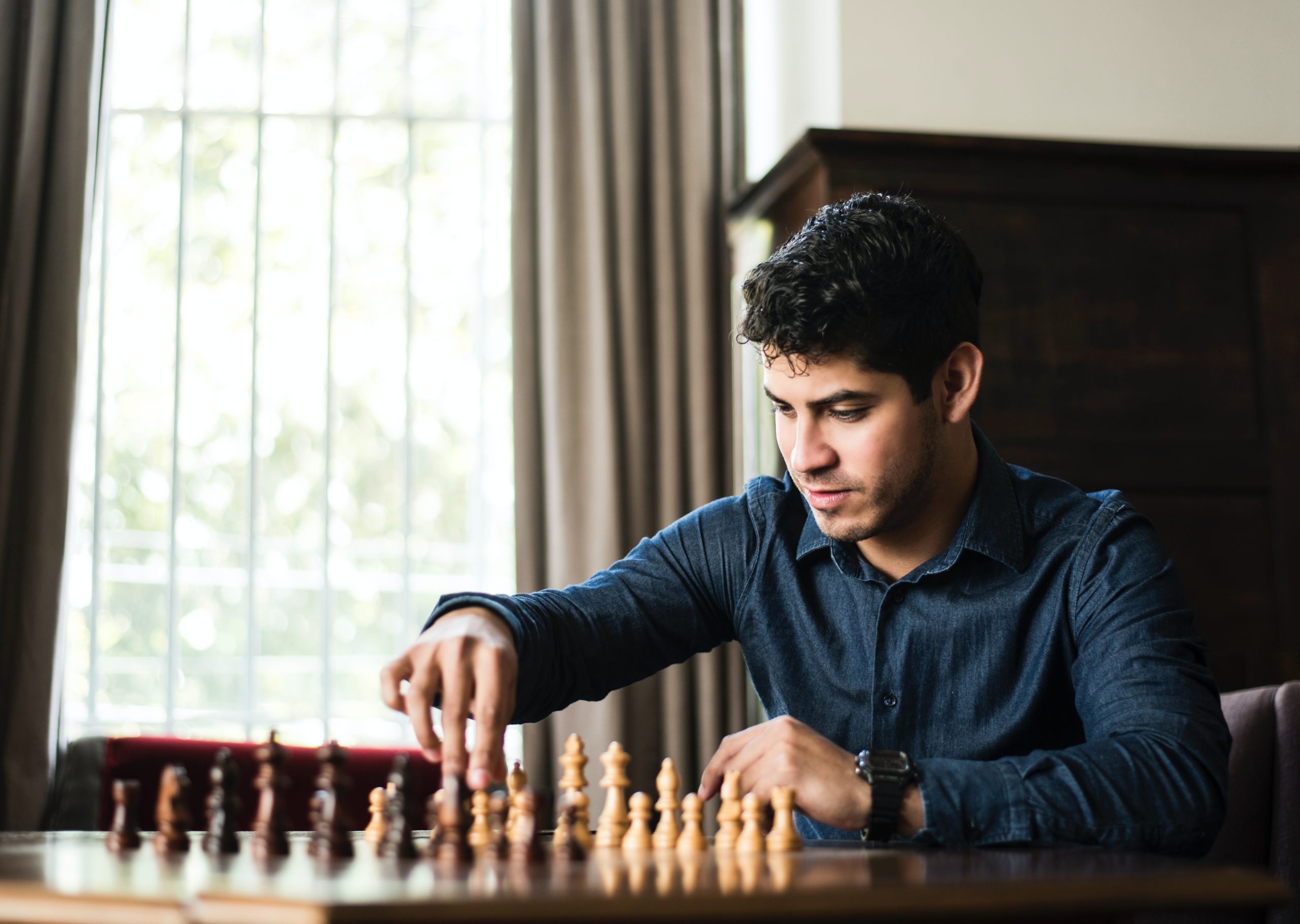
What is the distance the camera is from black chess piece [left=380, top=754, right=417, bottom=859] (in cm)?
112

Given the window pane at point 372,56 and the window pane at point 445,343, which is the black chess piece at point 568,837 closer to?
the window pane at point 445,343

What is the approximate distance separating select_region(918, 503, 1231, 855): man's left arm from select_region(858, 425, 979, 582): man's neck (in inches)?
13.2

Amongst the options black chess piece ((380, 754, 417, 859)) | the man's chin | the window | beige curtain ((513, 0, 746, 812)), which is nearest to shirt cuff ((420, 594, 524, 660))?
black chess piece ((380, 754, 417, 859))

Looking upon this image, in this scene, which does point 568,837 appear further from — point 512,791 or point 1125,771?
point 1125,771

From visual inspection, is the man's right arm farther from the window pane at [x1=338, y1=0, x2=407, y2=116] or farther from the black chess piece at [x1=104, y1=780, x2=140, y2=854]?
the window pane at [x1=338, y1=0, x2=407, y2=116]

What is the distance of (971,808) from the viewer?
1.29 metres

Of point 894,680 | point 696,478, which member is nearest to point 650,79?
point 696,478

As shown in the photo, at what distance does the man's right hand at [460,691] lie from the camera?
135 cm

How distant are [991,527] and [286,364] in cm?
233

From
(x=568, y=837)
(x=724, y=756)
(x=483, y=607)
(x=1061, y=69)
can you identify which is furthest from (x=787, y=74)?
(x=568, y=837)

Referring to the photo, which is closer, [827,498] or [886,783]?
[886,783]

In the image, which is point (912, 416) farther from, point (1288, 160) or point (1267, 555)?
point (1288, 160)

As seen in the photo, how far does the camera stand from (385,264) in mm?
3574

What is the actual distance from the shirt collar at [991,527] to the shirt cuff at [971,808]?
1.57 ft
